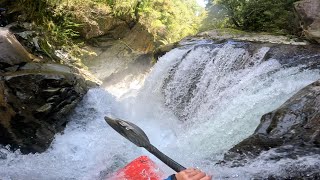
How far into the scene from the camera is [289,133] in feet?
11.3

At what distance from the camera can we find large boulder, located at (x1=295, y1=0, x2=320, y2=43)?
6.62 meters

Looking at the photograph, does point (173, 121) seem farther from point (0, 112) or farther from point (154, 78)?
point (0, 112)

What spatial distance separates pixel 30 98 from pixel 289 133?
12.9ft

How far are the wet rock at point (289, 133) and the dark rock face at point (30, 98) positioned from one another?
10.6 ft

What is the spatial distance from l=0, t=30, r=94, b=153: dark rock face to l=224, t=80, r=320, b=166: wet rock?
324cm

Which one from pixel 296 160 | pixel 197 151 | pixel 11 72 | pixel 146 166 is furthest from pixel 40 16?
pixel 296 160

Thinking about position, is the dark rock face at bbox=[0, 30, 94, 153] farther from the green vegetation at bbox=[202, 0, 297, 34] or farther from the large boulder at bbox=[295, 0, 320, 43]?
the green vegetation at bbox=[202, 0, 297, 34]

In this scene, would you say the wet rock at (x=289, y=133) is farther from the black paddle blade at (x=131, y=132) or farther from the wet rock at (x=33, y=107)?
the wet rock at (x=33, y=107)

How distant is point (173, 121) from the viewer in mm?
6891

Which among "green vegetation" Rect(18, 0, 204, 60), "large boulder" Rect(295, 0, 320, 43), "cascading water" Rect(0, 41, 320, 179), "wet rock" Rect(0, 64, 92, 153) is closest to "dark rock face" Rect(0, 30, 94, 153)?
"wet rock" Rect(0, 64, 92, 153)

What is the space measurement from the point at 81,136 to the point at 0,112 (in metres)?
1.40

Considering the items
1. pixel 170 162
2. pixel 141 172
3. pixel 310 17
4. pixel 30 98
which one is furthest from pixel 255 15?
pixel 170 162

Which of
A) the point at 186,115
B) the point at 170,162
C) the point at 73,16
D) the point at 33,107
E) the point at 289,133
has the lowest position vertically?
the point at 186,115

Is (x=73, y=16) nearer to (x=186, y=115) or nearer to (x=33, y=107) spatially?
(x=33, y=107)
